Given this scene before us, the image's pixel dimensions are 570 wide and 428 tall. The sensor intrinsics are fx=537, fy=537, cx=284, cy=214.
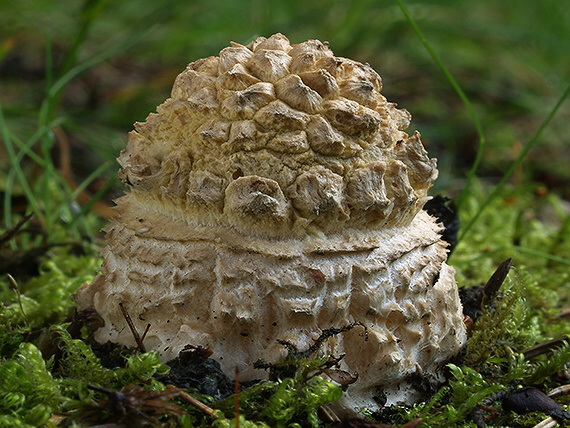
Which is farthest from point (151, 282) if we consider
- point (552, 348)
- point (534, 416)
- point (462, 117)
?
point (462, 117)

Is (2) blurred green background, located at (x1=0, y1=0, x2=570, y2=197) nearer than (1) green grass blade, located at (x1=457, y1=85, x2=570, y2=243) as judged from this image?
No

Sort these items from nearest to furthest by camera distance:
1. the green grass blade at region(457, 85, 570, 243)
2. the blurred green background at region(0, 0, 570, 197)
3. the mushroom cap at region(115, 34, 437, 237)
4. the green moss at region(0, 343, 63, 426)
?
1. the green moss at region(0, 343, 63, 426)
2. the mushroom cap at region(115, 34, 437, 237)
3. the green grass blade at region(457, 85, 570, 243)
4. the blurred green background at region(0, 0, 570, 197)

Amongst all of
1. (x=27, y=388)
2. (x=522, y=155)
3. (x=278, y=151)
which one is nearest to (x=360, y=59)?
(x=522, y=155)

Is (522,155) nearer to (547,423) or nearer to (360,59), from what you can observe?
(547,423)

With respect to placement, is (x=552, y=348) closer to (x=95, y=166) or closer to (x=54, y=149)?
(x=95, y=166)

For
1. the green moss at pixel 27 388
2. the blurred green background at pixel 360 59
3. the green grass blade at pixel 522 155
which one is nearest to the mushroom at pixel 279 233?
the green moss at pixel 27 388

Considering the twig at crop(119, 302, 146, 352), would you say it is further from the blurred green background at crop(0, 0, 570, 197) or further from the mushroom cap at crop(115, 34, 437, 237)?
the blurred green background at crop(0, 0, 570, 197)

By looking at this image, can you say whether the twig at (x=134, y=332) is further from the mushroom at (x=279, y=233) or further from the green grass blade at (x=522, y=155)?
the green grass blade at (x=522, y=155)

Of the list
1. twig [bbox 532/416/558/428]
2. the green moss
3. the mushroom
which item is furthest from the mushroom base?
twig [bbox 532/416/558/428]
